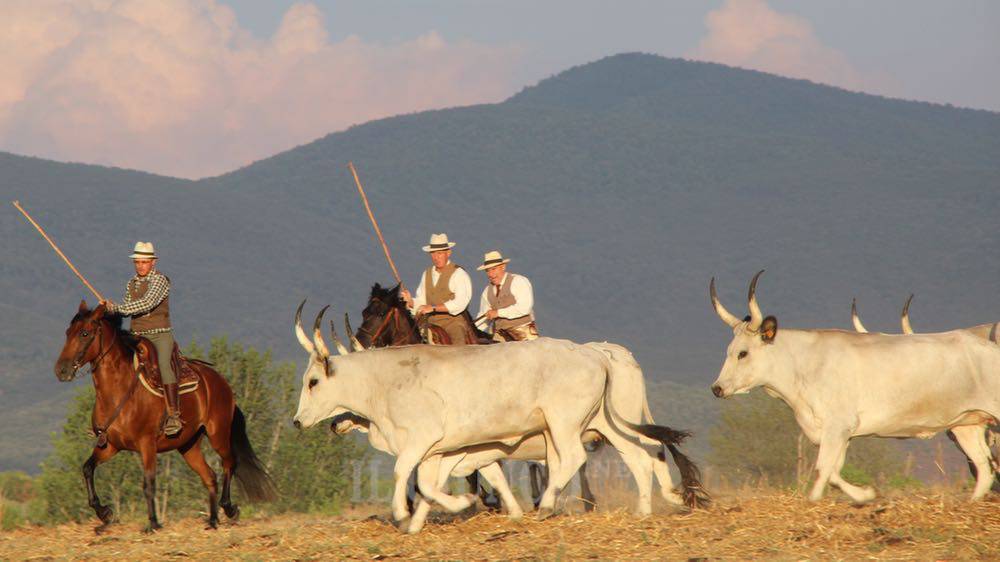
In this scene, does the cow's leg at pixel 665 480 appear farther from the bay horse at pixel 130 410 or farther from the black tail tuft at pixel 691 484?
the bay horse at pixel 130 410

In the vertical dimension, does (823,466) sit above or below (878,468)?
above

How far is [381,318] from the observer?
51.1 ft

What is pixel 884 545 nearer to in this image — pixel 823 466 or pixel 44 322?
pixel 823 466

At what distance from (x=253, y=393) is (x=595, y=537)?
19.6 m

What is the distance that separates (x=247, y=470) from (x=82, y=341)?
2551 millimetres

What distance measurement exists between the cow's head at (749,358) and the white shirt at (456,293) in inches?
116

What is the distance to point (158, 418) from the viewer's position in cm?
1420

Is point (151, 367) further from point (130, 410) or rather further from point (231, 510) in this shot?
point (231, 510)

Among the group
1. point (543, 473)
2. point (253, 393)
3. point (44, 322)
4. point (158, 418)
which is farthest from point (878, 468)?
point (44, 322)

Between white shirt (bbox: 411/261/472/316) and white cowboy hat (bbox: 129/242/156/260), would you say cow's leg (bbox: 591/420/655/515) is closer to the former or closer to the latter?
white shirt (bbox: 411/261/472/316)

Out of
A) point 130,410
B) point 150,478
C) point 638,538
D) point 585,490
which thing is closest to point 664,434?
point 638,538

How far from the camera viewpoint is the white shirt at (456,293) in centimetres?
1570

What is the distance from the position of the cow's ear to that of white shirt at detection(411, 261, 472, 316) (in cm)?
319

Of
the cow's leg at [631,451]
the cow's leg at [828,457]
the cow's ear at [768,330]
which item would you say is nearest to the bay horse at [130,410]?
the cow's leg at [631,451]
